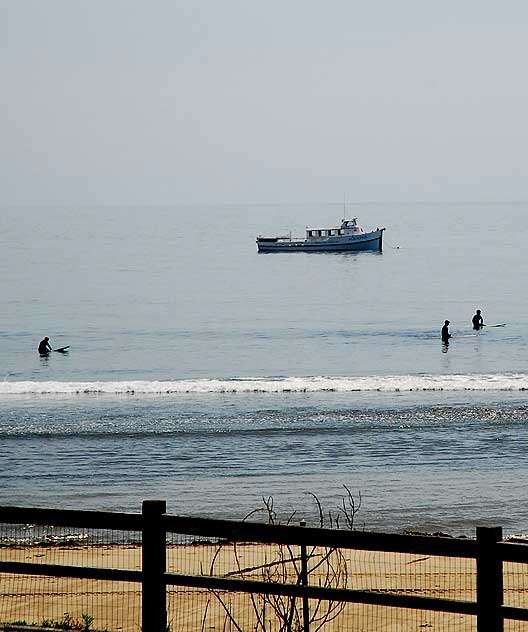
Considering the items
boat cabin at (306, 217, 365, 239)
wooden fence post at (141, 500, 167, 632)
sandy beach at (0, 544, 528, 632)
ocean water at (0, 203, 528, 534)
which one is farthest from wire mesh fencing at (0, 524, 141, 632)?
boat cabin at (306, 217, 365, 239)

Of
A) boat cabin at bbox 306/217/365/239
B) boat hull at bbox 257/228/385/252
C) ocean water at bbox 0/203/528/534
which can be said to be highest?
boat cabin at bbox 306/217/365/239

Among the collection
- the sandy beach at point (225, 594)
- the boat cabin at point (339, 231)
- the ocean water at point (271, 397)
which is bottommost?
the sandy beach at point (225, 594)

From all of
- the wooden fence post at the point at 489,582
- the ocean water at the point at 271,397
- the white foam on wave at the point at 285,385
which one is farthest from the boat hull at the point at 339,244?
the wooden fence post at the point at 489,582

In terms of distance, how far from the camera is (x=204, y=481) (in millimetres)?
20031

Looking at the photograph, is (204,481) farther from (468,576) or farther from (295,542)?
(295,542)

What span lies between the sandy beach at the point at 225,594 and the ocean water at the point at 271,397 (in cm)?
311

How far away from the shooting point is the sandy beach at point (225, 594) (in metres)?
9.64

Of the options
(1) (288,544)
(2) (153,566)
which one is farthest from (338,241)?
(1) (288,544)

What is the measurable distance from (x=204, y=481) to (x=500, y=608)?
14.3 m

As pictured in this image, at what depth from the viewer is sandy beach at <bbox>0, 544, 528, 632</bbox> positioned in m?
9.64

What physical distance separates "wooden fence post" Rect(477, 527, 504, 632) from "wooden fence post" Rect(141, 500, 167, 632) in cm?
190

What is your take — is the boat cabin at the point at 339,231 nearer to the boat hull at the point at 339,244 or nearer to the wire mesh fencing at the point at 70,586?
the boat hull at the point at 339,244

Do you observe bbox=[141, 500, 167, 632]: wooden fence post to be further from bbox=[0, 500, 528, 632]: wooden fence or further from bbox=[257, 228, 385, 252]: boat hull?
bbox=[257, 228, 385, 252]: boat hull

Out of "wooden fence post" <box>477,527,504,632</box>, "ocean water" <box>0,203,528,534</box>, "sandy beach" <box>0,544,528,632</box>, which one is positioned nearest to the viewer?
"wooden fence post" <box>477,527,504,632</box>
